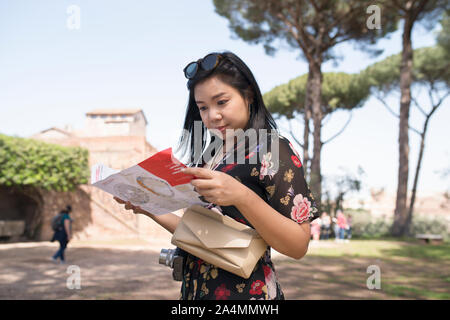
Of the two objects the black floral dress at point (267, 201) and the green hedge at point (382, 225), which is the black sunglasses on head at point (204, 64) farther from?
the green hedge at point (382, 225)

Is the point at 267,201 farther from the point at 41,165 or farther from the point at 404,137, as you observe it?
the point at 41,165

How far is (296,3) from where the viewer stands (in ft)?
57.1

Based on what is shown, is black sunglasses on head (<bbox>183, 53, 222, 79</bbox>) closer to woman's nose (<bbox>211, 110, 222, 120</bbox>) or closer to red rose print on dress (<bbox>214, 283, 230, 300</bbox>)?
woman's nose (<bbox>211, 110, 222, 120</bbox>)

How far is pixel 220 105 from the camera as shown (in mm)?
1267

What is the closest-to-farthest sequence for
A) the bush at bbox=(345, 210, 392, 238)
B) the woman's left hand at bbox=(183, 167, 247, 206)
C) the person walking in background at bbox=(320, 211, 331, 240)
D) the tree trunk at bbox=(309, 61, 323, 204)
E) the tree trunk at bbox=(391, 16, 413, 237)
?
the woman's left hand at bbox=(183, 167, 247, 206)
the tree trunk at bbox=(391, 16, 413, 237)
the tree trunk at bbox=(309, 61, 323, 204)
the person walking in background at bbox=(320, 211, 331, 240)
the bush at bbox=(345, 210, 392, 238)

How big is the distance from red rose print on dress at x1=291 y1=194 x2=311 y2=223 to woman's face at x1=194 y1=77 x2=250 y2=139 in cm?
34

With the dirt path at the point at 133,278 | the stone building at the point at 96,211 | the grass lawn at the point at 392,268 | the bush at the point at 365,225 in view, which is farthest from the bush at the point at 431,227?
the dirt path at the point at 133,278

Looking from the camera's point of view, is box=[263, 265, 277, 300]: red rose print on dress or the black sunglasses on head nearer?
box=[263, 265, 277, 300]: red rose print on dress

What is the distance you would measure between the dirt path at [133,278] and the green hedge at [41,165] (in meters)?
6.00

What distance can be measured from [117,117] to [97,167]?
27.2 metres

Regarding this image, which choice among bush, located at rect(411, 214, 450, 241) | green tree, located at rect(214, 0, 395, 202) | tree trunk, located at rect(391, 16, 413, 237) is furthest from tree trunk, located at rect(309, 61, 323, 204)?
bush, located at rect(411, 214, 450, 241)

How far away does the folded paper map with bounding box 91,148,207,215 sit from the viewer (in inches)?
38.8

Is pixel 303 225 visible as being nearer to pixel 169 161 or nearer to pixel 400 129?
pixel 169 161
